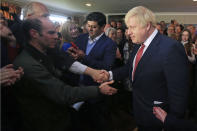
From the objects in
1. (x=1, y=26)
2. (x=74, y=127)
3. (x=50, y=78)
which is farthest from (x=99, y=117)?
(x=1, y=26)

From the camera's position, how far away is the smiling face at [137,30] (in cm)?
115

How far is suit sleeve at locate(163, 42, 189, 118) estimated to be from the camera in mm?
1044

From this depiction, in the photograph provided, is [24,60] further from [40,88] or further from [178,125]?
[178,125]

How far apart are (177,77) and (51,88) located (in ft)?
2.25

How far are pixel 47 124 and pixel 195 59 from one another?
2.24m

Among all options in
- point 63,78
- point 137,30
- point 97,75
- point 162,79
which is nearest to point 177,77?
point 162,79

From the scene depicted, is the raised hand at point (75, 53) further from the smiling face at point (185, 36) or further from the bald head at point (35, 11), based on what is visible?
the smiling face at point (185, 36)

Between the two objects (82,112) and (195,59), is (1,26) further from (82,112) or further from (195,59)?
(195,59)

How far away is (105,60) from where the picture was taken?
66.6 inches

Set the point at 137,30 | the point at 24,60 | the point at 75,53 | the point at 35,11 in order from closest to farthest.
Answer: the point at 24,60 < the point at 35,11 < the point at 137,30 < the point at 75,53

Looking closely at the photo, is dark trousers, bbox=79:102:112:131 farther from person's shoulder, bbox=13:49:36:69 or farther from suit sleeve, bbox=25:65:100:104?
person's shoulder, bbox=13:49:36:69

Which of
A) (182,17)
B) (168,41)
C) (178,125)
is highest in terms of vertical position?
(182,17)

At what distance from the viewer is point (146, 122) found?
3.93 ft

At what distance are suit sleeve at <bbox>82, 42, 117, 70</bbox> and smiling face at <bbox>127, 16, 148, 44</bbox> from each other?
0.50 meters
